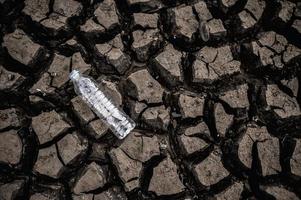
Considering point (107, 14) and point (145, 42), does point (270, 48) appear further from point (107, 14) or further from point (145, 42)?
point (107, 14)

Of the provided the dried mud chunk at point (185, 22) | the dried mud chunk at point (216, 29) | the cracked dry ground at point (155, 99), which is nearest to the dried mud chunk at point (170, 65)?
the cracked dry ground at point (155, 99)

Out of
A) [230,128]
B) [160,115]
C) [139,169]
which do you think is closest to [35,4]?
[160,115]

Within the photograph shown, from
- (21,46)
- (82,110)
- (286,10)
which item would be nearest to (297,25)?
(286,10)

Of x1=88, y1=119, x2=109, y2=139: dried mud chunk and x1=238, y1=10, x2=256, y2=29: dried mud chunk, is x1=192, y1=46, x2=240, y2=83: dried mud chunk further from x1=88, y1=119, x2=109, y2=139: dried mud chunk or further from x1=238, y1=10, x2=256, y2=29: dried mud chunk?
x1=88, y1=119, x2=109, y2=139: dried mud chunk

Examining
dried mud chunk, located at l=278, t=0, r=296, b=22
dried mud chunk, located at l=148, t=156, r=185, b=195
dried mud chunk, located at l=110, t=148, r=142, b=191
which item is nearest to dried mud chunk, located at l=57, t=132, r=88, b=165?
dried mud chunk, located at l=110, t=148, r=142, b=191

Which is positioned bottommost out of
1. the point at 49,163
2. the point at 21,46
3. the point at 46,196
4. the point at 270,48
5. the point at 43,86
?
the point at 46,196
